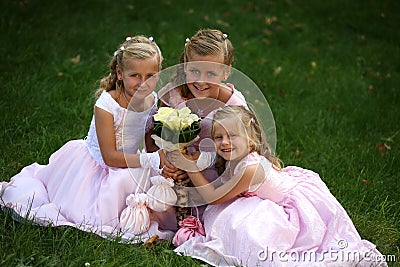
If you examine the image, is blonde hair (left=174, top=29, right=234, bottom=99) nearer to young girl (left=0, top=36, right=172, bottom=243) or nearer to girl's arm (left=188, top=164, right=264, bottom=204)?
young girl (left=0, top=36, right=172, bottom=243)

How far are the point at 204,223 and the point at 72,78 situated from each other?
9.19ft

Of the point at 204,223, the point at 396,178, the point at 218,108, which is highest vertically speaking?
the point at 218,108

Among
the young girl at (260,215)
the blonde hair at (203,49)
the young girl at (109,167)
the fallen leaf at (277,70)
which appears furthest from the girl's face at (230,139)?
the fallen leaf at (277,70)

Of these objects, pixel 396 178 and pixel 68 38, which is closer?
pixel 396 178

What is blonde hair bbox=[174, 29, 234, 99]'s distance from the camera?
355cm

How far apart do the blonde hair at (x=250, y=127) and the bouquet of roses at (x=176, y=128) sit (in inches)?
8.0

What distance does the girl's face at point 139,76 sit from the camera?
3430 millimetres

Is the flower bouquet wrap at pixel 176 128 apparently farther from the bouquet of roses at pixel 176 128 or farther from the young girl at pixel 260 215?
the young girl at pixel 260 215

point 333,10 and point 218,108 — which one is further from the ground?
point 218,108

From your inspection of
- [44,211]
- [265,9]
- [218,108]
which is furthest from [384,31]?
[44,211]

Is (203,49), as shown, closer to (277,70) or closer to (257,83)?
(257,83)

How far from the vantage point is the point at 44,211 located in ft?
11.1

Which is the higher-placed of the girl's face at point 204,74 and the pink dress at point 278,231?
the girl's face at point 204,74

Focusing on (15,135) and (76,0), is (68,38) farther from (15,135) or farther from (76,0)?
(15,135)
